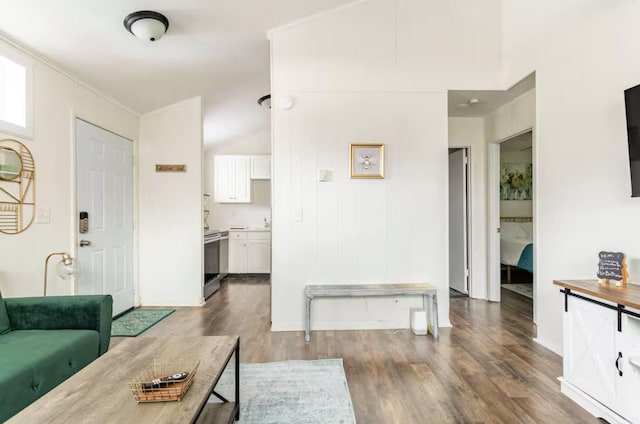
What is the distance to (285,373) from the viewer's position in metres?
2.30

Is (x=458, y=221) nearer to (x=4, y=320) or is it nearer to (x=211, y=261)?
(x=211, y=261)

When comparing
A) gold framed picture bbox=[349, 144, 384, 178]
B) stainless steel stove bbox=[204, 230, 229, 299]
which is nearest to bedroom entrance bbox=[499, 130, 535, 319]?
gold framed picture bbox=[349, 144, 384, 178]

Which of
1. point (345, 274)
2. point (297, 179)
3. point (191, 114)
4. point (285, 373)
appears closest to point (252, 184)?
point (191, 114)

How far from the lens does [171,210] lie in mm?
4109

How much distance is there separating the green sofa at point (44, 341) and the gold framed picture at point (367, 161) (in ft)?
7.93

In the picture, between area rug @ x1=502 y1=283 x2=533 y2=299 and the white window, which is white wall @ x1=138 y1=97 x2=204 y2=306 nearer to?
the white window

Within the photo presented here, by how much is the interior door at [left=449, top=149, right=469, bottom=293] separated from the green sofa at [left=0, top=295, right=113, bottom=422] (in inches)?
165

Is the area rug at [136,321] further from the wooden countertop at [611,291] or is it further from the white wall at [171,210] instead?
the wooden countertop at [611,291]

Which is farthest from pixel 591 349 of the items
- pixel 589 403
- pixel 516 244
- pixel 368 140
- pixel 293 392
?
pixel 516 244

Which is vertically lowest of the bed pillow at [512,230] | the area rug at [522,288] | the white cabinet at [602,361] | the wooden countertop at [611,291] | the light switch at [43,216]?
the area rug at [522,288]

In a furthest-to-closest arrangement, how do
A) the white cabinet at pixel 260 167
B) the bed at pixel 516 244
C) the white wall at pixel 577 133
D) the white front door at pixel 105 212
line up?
the white cabinet at pixel 260 167 < the bed at pixel 516 244 < the white front door at pixel 105 212 < the white wall at pixel 577 133

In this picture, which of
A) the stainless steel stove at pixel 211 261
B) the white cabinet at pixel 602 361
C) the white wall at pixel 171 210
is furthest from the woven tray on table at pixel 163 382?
the stainless steel stove at pixel 211 261

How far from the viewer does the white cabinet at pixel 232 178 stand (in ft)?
19.6

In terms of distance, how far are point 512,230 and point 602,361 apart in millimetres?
4739
